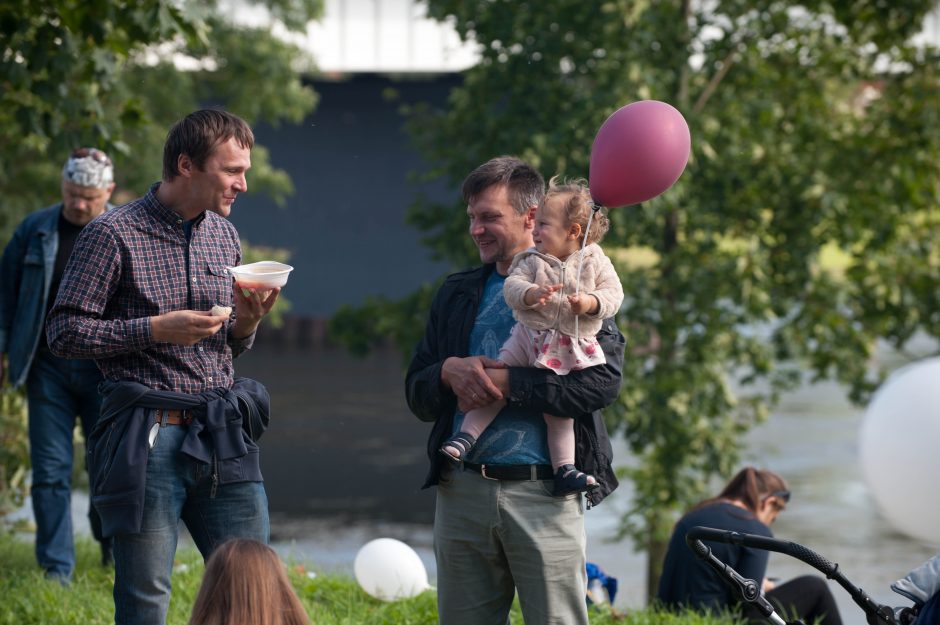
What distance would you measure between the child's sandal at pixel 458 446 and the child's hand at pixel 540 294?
42cm

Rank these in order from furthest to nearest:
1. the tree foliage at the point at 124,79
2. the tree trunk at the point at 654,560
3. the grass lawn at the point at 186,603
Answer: the tree trunk at the point at 654,560, the tree foliage at the point at 124,79, the grass lawn at the point at 186,603

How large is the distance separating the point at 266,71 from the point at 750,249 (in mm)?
7674

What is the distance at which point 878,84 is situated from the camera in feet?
33.1

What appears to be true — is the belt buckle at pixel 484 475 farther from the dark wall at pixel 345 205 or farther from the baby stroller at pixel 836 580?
the dark wall at pixel 345 205

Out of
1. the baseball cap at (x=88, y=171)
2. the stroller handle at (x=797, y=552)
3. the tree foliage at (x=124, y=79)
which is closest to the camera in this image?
the stroller handle at (x=797, y=552)

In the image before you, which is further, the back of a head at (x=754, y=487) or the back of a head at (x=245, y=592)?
the back of a head at (x=754, y=487)

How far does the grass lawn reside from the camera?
4.93 meters

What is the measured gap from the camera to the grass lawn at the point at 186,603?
4934 mm

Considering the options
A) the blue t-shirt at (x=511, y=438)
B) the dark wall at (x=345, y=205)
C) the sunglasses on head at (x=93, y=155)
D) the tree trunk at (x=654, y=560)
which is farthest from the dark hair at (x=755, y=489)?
the dark wall at (x=345, y=205)

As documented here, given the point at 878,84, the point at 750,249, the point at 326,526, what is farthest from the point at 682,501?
the point at 326,526

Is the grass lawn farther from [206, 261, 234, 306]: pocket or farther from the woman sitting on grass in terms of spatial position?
[206, 261, 234, 306]: pocket

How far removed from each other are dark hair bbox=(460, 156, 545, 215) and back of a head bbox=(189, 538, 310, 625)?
1200mm

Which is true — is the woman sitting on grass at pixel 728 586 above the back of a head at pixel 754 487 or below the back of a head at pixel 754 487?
below

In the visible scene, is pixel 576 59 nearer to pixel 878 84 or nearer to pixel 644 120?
pixel 878 84
